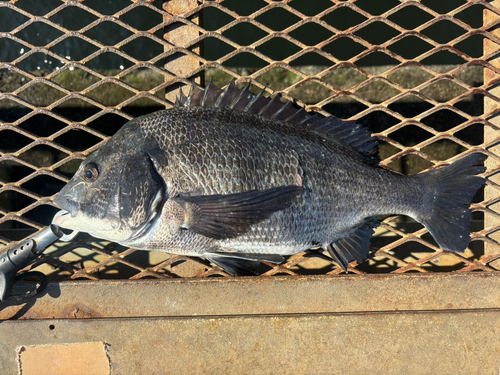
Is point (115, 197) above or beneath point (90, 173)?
beneath

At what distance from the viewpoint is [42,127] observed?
3.31m

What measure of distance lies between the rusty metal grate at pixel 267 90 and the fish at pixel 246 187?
0.30 metres

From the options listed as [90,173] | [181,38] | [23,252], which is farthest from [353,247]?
[23,252]

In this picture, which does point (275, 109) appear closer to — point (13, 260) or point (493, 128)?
point (493, 128)

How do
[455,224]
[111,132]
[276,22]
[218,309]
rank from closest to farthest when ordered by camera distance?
[455,224] → [218,309] → [111,132] → [276,22]

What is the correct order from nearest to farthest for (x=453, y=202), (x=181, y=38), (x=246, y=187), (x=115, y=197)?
(x=115, y=197) → (x=246, y=187) → (x=453, y=202) → (x=181, y=38)

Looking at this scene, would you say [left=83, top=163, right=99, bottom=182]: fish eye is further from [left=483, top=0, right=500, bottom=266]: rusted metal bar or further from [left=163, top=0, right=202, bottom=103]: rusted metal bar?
[left=483, top=0, right=500, bottom=266]: rusted metal bar

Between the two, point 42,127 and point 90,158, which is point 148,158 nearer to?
point 90,158

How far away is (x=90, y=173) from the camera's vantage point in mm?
1956

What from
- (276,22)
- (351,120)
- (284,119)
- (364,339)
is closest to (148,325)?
(364,339)

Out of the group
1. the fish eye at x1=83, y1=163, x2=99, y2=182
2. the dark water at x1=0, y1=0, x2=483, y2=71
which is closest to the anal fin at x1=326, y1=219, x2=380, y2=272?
the fish eye at x1=83, y1=163, x2=99, y2=182

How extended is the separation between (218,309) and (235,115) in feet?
4.34

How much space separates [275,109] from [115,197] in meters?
1.05

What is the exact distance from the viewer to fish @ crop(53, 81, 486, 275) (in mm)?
1953
